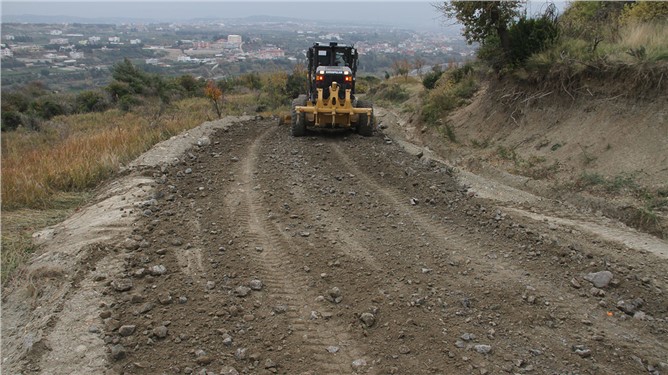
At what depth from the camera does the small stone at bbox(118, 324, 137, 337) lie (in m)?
3.88

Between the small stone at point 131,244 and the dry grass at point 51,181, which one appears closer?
the small stone at point 131,244

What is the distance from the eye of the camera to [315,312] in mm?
4250

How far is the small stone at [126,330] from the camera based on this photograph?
388 centimetres

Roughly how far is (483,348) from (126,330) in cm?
279

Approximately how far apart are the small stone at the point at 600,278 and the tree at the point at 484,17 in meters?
8.54

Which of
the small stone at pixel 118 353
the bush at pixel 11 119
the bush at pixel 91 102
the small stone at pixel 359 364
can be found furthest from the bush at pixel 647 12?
the bush at pixel 91 102

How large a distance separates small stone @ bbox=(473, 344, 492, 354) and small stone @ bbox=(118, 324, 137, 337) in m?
2.69

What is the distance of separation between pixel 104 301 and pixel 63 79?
39.5 m

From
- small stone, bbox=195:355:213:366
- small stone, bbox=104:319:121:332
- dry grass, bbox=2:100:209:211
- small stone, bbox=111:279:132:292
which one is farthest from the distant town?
small stone, bbox=195:355:213:366

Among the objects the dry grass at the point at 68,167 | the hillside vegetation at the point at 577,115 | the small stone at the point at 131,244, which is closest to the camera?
the small stone at the point at 131,244

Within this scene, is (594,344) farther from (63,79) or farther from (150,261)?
(63,79)

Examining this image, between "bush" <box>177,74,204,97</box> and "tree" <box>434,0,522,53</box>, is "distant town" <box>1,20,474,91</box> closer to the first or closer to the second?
"bush" <box>177,74,204,97</box>

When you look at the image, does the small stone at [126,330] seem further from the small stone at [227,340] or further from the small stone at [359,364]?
the small stone at [359,364]

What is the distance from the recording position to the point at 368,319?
4086 millimetres
